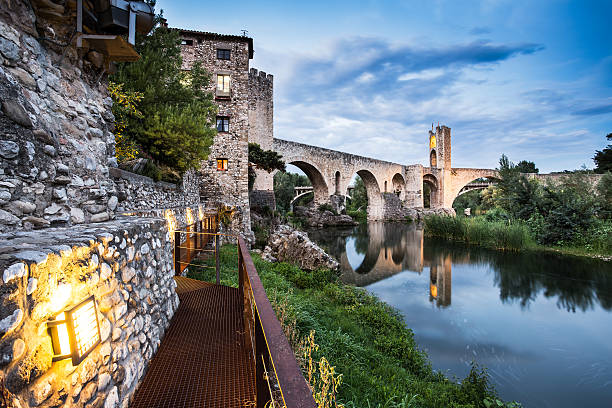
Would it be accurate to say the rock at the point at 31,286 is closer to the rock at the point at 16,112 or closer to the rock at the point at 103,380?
the rock at the point at 103,380

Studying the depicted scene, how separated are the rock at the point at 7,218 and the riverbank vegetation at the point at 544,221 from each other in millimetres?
14652

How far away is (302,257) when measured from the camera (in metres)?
8.26

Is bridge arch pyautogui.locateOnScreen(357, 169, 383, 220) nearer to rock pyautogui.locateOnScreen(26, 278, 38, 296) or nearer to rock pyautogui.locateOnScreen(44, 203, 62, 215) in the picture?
rock pyautogui.locateOnScreen(44, 203, 62, 215)

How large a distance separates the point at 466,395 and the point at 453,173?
31697 mm

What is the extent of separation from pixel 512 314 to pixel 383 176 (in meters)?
21.0

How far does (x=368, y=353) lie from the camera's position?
12.5 feet

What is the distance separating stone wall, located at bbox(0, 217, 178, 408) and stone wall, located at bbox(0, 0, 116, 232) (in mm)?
587

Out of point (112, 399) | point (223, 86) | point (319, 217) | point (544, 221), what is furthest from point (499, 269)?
point (223, 86)

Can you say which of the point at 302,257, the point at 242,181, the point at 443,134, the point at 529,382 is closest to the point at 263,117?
the point at 242,181

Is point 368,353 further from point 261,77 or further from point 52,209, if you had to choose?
point 261,77

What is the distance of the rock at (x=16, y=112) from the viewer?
1.86 m

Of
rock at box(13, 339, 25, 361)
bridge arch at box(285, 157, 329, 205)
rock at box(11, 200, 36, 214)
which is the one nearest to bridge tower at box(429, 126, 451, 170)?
bridge arch at box(285, 157, 329, 205)

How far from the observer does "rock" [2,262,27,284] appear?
0.98m

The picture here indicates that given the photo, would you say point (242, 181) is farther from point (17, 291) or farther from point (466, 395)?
point (17, 291)
